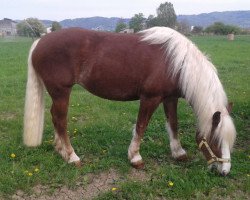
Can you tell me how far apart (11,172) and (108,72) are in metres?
1.66

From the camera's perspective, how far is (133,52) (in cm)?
440

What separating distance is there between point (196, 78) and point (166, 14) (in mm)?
52540

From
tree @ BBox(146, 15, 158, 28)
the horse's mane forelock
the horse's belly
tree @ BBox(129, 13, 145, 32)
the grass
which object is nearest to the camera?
the grass

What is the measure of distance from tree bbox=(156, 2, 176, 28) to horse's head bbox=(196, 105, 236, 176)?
45.0 m

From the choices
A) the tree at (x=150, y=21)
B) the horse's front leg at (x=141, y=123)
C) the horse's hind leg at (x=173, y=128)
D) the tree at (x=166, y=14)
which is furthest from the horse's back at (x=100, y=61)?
the tree at (x=166, y=14)

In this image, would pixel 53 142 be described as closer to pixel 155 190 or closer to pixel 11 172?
pixel 11 172

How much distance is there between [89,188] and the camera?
13.4ft

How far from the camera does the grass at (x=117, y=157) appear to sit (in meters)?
4.04

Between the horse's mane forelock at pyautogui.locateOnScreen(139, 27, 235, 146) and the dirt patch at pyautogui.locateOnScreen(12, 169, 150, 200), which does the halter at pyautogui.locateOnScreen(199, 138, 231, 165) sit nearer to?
the horse's mane forelock at pyautogui.locateOnScreen(139, 27, 235, 146)

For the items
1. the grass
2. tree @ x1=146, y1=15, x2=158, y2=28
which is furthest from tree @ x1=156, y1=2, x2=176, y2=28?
the grass

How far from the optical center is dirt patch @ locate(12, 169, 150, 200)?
154 inches

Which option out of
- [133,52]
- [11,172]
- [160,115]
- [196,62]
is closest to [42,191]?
[11,172]

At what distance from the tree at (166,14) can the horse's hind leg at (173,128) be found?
44.3 meters

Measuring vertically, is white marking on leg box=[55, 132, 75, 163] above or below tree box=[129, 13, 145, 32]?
above
